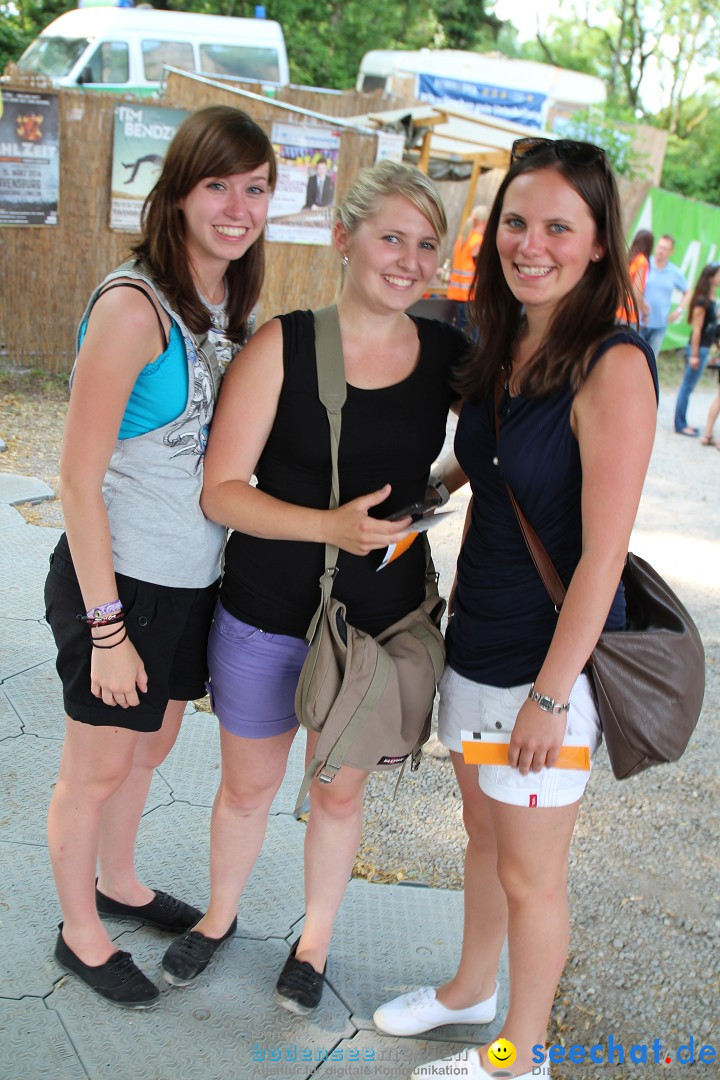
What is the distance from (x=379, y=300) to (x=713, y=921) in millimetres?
2233

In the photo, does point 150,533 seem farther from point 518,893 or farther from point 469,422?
point 518,893

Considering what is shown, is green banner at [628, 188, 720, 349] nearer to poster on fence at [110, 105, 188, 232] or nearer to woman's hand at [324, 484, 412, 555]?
poster on fence at [110, 105, 188, 232]

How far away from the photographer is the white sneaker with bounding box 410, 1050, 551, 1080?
2.11 meters

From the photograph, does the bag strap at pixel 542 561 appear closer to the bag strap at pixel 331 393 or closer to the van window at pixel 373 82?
the bag strap at pixel 331 393

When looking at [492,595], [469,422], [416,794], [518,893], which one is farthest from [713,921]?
[469,422]

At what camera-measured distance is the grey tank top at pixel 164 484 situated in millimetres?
2045

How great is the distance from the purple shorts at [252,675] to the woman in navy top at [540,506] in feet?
1.26

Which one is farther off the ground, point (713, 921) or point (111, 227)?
point (111, 227)

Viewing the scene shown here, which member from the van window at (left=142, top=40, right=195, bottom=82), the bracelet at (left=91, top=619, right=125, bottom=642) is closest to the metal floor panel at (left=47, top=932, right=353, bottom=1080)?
the bracelet at (left=91, top=619, right=125, bottom=642)

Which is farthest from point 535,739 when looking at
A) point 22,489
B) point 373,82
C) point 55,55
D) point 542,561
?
point 373,82

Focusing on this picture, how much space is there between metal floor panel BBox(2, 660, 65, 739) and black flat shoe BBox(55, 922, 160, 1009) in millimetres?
1180

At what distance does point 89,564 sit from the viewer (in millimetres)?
1982

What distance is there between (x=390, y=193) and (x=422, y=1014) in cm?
200

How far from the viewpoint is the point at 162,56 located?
13266 millimetres
